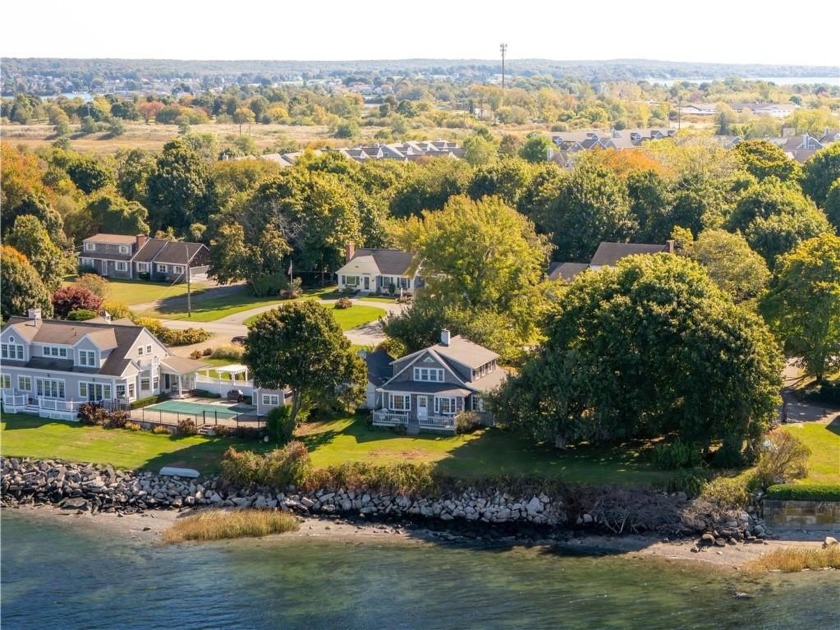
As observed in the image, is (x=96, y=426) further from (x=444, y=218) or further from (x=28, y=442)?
(x=444, y=218)

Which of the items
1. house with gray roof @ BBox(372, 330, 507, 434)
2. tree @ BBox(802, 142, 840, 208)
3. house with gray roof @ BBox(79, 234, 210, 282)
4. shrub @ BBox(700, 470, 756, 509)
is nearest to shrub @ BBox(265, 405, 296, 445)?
house with gray roof @ BBox(372, 330, 507, 434)

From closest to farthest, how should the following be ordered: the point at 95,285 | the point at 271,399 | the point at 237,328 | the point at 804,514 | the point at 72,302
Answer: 1. the point at 804,514
2. the point at 271,399
3. the point at 72,302
4. the point at 237,328
5. the point at 95,285

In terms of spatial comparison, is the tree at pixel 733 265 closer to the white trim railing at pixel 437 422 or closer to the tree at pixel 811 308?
the tree at pixel 811 308

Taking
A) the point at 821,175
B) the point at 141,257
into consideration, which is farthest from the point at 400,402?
the point at 821,175

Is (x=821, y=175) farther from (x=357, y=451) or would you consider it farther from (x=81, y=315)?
(x=357, y=451)

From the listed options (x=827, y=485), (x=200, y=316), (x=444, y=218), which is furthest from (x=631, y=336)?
(x=200, y=316)

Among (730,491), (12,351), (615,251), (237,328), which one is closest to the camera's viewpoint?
(730,491)
